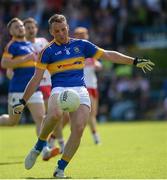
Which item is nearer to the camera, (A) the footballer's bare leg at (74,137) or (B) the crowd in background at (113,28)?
(A) the footballer's bare leg at (74,137)

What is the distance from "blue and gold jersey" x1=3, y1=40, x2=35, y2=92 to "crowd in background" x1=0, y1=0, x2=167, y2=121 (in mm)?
13512

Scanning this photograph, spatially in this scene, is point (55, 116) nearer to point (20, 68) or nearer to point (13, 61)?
point (13, 61)

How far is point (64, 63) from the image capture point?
36.2ft

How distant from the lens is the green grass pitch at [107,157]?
1109 cm

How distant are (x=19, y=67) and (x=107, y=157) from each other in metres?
2.63

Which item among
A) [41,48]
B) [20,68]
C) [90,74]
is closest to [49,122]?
[20,68]

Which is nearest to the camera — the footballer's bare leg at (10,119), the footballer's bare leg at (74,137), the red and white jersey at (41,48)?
the footballer's bare leg at (74,137)

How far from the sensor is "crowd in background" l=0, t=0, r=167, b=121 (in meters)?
28.6

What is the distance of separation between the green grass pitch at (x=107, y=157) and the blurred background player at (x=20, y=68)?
951 mm

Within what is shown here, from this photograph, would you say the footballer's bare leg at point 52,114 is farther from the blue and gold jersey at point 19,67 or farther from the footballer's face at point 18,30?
the footballer's face at point 18,30

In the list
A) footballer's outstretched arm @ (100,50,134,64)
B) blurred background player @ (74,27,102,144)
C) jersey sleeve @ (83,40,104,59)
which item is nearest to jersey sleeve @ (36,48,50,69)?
jersey sleeve @ (83,40,104,59)

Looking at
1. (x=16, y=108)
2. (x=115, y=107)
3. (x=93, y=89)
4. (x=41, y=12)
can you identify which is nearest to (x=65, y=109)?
(x=16, y=108)

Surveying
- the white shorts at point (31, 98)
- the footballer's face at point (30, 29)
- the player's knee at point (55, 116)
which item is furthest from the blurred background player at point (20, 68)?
the player's knee at point (55, 116)

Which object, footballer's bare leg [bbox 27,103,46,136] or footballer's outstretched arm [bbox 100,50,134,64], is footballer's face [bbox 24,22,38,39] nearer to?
footballer's bare leg [bbox 27,103,46,136]
